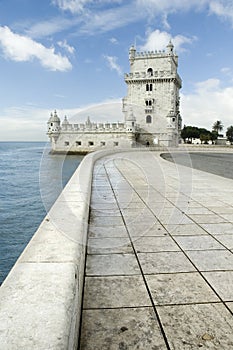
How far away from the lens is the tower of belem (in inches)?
1715

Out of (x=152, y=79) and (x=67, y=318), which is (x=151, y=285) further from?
(x=152, y=79)

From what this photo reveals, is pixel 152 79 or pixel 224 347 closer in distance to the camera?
pixel 224 347

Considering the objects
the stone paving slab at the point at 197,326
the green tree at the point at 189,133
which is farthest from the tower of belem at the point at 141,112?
the stone paving slab at the point at 197,326

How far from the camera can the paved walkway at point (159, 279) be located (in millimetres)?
1766

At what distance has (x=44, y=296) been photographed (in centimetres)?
146

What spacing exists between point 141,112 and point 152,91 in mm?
3479

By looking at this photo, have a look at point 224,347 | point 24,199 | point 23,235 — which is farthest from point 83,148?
point 224,347

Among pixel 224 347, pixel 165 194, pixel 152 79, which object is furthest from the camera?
pixel 152 79

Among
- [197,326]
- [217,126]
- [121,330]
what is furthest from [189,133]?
[121,330]

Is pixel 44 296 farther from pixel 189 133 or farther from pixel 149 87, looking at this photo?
pixel 189 133

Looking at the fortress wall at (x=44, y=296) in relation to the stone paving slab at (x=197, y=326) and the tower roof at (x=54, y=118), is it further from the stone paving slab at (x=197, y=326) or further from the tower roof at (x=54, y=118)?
the tower roof at (x=54, y=118)

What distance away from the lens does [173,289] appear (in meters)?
2.28

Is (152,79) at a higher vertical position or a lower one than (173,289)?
higher

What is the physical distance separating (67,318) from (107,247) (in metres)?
1.84
